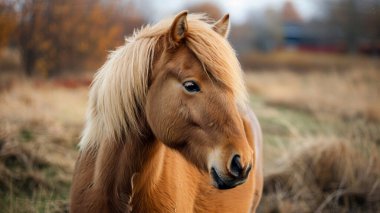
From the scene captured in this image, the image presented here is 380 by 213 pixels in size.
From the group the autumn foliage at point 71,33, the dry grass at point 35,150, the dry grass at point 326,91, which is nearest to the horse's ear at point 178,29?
the dry grass at point 35,150

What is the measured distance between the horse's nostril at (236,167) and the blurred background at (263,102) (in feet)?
4.01

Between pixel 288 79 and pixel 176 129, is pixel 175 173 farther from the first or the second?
pixel 288 79

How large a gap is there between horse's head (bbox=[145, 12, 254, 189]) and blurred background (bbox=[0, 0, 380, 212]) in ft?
1.92

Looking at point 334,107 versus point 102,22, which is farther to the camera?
point 334,107

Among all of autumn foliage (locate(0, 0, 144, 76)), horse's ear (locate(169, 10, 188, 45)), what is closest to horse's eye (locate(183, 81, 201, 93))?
horse's ear (locate(169, 10, 188, 45))

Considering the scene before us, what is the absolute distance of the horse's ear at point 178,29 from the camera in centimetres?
199

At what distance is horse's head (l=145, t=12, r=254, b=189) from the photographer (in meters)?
1.81

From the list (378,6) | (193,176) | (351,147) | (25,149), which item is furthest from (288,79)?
(193,176)

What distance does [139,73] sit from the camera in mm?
2043

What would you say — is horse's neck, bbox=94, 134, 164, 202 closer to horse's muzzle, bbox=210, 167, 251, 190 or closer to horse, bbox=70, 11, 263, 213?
horse, bbox=70, 11, 263, 213

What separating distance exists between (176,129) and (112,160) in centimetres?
45

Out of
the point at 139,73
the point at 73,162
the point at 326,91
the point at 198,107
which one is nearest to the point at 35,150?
the point at 73,162

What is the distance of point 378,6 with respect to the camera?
35.8 ft

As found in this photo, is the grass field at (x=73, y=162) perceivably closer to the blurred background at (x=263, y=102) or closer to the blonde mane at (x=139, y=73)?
the blurred background at (x=263, y=102)
